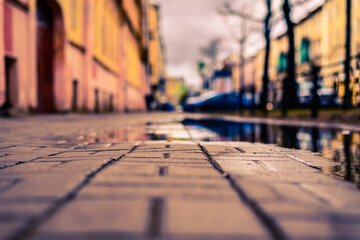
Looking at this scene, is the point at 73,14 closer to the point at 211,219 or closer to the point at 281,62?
the point at 211,219

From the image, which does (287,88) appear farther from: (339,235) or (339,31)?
(339,31)

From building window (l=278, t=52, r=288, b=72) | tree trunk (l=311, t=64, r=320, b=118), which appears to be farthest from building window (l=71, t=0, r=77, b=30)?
building window (l=278, t=52, r=288, b=72)

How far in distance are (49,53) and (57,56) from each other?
38 cm

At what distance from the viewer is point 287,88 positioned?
11805 millimetres

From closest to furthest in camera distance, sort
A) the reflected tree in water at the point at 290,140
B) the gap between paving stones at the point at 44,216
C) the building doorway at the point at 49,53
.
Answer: the gap between paving stones at the point at 44,216, the reflected tree in water at the point at 290,140, the building doorway at the point at 49,53

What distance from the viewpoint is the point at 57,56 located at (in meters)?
15.5

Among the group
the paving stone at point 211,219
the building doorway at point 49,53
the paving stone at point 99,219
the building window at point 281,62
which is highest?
the building window at point 281,62

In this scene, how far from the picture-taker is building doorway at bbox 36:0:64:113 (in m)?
14.7

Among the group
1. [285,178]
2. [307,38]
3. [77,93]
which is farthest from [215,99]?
[285,178]

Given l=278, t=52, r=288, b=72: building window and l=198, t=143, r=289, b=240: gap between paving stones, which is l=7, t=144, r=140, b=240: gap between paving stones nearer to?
l=198, t=143, r=289, b=240: gap between paving stones

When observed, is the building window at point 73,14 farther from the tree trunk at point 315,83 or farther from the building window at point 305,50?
the building window at point 305,50

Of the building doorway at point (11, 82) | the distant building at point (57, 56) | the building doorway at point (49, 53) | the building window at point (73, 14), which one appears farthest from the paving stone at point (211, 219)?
the building window at point (73, 14)

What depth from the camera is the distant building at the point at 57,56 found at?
11.4 meters

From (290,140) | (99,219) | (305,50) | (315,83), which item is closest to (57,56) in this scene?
(315,83)
